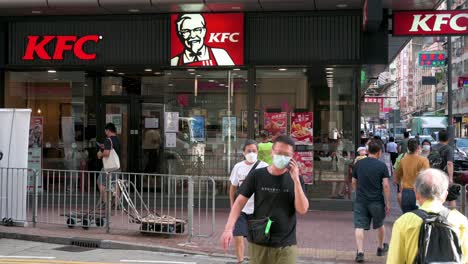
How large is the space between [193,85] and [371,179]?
6.82 meters

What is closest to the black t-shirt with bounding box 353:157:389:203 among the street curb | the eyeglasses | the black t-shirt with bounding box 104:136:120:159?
the street curb

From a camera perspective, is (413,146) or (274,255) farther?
(413,146)

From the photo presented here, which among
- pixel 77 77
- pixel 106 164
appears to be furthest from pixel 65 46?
pixel 106 164

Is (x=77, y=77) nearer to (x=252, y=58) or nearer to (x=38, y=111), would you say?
(x=38, y=111)

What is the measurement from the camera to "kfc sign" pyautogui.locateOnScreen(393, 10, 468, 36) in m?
12.3

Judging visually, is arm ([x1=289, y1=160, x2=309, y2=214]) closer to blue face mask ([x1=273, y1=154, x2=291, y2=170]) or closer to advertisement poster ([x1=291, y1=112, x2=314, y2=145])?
blue face mask ([x1=273, y1=154, x2=291, y2=170])

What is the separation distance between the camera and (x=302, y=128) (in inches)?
561

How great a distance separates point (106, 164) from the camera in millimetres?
12547

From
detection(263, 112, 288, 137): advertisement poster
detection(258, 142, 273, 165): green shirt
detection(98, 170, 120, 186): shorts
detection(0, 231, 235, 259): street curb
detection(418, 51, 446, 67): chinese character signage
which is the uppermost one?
detection(418, 51, 446, 67): chinese character signage

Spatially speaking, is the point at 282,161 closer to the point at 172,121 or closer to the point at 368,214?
the point at 368,214

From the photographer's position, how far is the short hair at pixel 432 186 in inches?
142

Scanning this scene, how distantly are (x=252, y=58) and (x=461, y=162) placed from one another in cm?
1106

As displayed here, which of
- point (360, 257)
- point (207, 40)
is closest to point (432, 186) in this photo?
point (360, 257)

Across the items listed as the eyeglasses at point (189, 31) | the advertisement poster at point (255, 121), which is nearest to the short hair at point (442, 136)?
the advertisement poster at point (255, 121)
